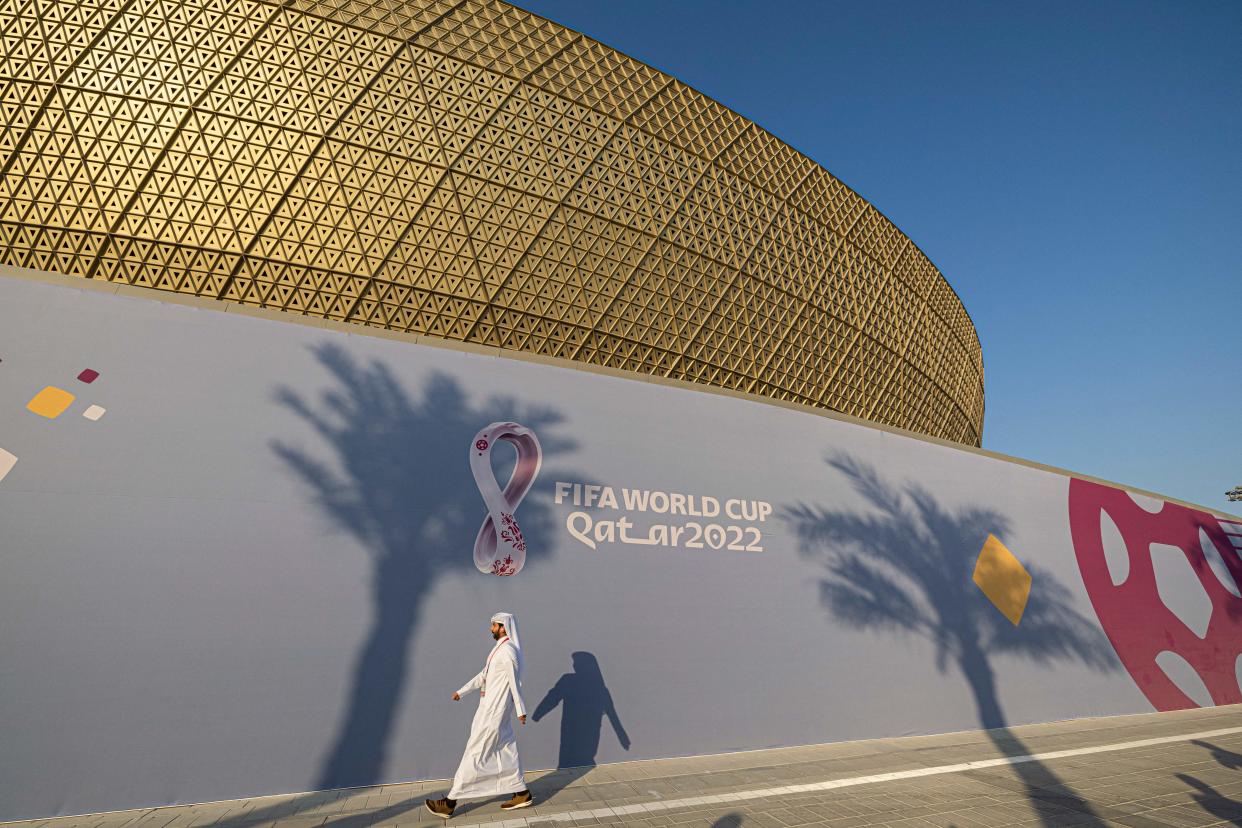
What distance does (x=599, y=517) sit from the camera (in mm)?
6699

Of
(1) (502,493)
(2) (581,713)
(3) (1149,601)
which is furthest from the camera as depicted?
(3) (1149,601)

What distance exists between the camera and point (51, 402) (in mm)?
4996

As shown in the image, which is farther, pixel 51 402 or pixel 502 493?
pixel 502 493

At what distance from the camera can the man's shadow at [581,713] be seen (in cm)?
584

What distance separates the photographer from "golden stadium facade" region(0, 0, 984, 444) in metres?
9.66

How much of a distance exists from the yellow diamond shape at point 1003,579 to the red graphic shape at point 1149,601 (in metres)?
1.56

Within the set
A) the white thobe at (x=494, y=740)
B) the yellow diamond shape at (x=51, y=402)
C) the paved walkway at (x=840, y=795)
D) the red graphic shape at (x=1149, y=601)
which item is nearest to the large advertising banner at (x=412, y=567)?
the yellow diamond shape at (x=51, y=402)

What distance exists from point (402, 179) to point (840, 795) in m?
10.9

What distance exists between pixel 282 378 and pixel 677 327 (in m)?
8.76

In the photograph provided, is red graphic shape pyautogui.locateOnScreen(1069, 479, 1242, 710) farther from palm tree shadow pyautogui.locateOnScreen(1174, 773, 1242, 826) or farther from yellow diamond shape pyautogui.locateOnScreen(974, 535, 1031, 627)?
palm tree shadow pyautogui.locateOnScreen(1174, 773, 1242, 826)

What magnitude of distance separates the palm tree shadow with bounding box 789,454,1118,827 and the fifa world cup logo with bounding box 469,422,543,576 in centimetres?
357

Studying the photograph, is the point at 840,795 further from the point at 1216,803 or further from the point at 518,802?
the point at 1216,803

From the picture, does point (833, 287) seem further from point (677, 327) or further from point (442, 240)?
point (442, 240)

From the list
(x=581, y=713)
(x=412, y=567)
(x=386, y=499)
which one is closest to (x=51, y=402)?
(x=386, y=499)
